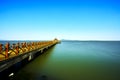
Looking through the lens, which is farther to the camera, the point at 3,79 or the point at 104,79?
the point at 104,79

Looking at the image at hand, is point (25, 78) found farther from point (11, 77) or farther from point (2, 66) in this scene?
point (2, 66)

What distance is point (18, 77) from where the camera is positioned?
10.7 meters

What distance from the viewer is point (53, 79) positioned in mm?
10406

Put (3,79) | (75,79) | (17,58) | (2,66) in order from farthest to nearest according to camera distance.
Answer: (17,58) → (75,79) → (3,79) → (2,66)

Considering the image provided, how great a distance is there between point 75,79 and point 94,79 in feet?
5.76

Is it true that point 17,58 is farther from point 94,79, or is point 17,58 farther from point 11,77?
point 94,79

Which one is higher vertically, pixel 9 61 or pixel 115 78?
pixel 9 61

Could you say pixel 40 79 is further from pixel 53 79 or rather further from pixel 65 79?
pixel 65 79

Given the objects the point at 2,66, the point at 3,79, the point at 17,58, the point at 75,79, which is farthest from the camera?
the point at 17,58

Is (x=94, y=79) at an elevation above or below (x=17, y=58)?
below

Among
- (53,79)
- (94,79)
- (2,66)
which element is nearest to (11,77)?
(2,66)

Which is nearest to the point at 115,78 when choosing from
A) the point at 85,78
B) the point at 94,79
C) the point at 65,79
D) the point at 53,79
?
the point at 94,79

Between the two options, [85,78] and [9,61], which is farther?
[85,78]

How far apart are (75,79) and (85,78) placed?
1.01 metres
